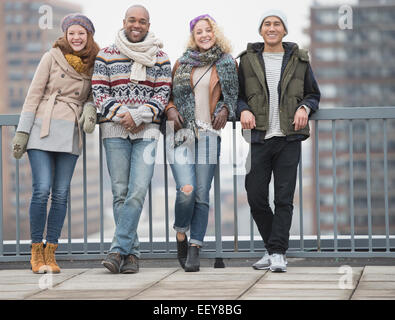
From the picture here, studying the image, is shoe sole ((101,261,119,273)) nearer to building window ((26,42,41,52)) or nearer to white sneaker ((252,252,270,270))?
white sneaker ((252,252,270,270))

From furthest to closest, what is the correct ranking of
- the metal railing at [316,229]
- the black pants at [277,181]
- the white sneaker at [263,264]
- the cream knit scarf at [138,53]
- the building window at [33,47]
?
the building window at [33,47] → the metal railing at [316,229] → the white sneaker at [263,264] → the black pants at [277,181] → the cream knit scarf at [138,53]

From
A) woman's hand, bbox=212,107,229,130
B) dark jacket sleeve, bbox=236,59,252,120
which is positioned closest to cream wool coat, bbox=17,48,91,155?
woman's hand, bbox=212,107,229,130

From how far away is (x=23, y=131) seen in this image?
4.34 meters

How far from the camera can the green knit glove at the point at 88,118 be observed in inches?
170

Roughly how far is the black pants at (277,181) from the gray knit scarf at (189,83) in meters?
0.33

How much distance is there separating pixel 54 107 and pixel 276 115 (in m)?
1.45

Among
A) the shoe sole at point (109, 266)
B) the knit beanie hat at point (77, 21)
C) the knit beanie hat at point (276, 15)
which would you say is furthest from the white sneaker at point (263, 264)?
the knit beanie hat at point (77, 21)

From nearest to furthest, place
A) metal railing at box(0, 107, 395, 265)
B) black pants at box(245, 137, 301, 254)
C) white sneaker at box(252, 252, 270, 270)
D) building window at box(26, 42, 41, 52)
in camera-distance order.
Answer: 1. black pants at box(245, 137, 301, 254)
2. white sneaker at box(252, 252, 270, 270)
3. metal railing at box(0, 107, 395, 265)
4. building window at box(26, 42, 41, 52)

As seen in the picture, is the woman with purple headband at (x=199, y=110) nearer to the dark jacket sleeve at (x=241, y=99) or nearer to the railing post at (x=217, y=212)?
the dark jacket sleeve at (x=241, y=99)

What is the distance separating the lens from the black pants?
14.2 ft

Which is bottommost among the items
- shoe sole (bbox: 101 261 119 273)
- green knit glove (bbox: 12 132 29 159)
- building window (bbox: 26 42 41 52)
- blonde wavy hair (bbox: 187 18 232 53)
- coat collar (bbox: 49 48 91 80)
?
shoe sole (bbox: 101 261 119 273)

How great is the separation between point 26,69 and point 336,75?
60.6m

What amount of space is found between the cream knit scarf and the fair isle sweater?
2.0 inches
